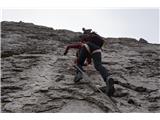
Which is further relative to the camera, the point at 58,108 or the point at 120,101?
the point at 120,101

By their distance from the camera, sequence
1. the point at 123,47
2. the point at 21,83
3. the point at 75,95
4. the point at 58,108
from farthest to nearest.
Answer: the point at 123,47 < the point at 21,83 < the point at 75,95 < the point at 58,108

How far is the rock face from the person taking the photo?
1147 centimetres

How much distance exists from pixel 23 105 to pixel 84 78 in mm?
3103

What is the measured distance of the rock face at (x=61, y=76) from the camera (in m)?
11.5

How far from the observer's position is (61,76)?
45.3 ft

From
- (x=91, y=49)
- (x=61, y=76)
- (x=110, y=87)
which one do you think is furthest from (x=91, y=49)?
(x=110, y=87)

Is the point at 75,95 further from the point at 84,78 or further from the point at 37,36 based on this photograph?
the point at 37,36

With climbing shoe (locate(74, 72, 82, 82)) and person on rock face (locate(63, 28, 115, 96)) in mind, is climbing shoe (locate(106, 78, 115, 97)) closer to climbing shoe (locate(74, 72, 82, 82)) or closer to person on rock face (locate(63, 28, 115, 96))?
person on rock face (locate(63, 28, 115, 96))

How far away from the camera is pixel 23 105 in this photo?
440 inches

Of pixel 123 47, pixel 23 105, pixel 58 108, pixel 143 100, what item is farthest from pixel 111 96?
pixel 123 47

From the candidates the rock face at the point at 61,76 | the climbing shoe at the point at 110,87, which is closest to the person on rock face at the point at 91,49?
the rock face at the point at 61,76

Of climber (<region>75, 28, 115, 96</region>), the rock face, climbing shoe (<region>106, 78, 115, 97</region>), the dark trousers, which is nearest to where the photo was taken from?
the rock face

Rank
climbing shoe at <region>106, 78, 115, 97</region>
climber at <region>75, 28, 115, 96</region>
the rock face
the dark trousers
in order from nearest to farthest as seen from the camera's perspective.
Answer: the rock face → climbing shoe at <region>106, 78, 115, 97</region> → the dark trousers → climber at <region>75, 28, 115, 96</region>

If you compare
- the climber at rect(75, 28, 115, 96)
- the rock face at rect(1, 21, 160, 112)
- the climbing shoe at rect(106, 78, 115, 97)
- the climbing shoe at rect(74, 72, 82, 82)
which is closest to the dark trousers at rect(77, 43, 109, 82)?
the climber at rect(75, 28, 115, 96)
